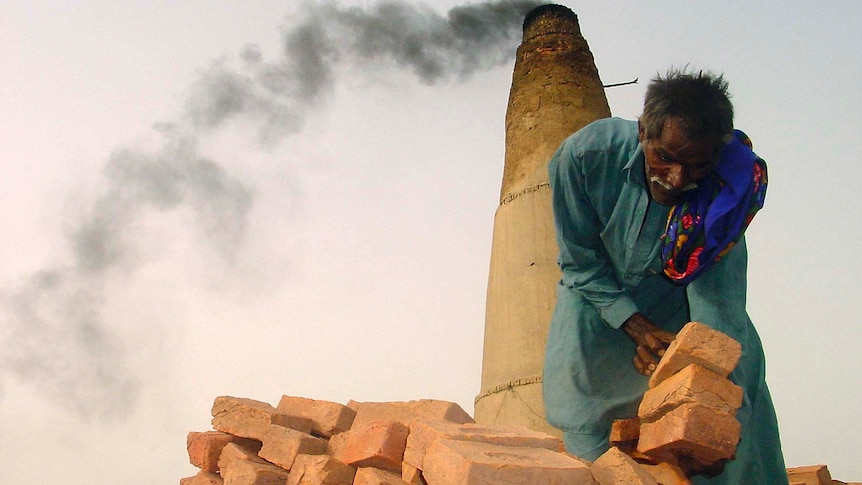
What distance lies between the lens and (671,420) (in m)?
2.46

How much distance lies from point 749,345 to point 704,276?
289mm

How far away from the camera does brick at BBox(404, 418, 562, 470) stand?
2.47 metres

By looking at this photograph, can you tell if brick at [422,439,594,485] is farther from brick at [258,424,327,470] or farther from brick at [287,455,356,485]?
brick at [258,424,327,470]

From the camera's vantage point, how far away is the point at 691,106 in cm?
251

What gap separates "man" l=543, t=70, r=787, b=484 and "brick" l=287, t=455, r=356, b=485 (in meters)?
0.77

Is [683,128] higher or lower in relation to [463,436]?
higher

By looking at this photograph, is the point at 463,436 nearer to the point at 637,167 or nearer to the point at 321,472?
the point at 321,472

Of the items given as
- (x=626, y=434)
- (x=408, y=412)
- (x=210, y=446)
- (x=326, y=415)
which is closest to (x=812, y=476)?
(x=626, y=434)

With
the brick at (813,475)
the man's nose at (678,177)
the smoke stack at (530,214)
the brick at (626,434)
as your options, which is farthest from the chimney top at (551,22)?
the brick at (626,434)

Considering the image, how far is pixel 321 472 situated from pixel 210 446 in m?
0.83

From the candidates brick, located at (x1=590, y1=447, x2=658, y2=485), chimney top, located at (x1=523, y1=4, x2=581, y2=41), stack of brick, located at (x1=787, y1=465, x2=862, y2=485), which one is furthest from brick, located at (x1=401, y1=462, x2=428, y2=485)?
chimney top, located at (x1=523, y1=4, x2=581, y2=41)

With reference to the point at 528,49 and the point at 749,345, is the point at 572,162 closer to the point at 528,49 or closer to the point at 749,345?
the point at 749,345

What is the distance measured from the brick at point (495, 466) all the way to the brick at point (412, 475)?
5.4 inches

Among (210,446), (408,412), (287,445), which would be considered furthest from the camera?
(210,446)
